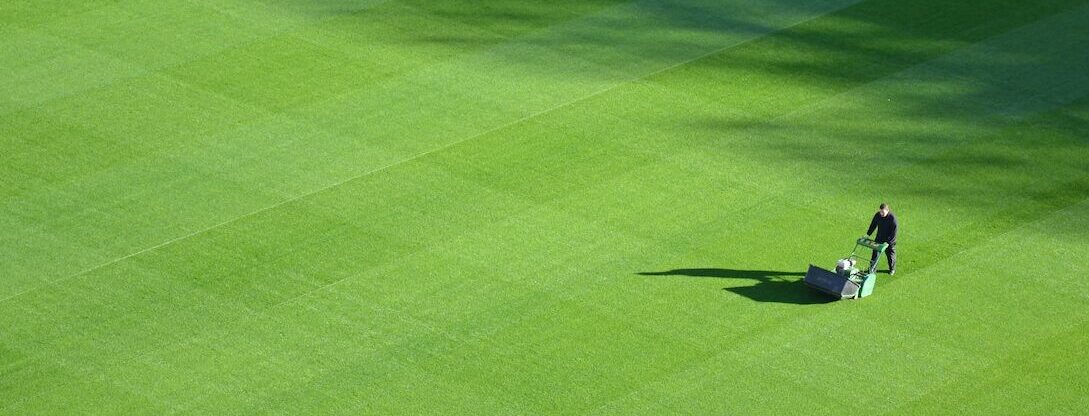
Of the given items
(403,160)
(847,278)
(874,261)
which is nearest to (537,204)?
(403,160)

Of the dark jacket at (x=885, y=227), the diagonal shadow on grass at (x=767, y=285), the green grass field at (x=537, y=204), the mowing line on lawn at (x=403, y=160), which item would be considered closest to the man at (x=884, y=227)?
the dark jacket at (x=885, y=227)

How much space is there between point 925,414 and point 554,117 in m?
10.5

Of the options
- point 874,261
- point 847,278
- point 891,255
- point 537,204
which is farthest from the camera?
point 537,204

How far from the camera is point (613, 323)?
67.7 ft

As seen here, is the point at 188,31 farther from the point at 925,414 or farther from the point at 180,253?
the point at 925,414

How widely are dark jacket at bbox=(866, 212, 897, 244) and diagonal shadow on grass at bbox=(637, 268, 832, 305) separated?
116 centimetres

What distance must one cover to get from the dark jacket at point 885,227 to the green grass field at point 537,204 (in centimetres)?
74

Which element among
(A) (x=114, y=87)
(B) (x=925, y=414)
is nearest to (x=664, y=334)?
(B) (x=925, y=414)

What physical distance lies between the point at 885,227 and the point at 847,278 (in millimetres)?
941

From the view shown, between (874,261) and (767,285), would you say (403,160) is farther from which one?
(874,261)

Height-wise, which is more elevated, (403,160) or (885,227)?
(885,227)

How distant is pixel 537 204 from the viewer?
945 inches

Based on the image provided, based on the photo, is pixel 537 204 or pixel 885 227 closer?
pixel 885 227

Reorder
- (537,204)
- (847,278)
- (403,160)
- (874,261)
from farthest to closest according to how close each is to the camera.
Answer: (403,160) < (537,204) < (874,261) < (847,278)
